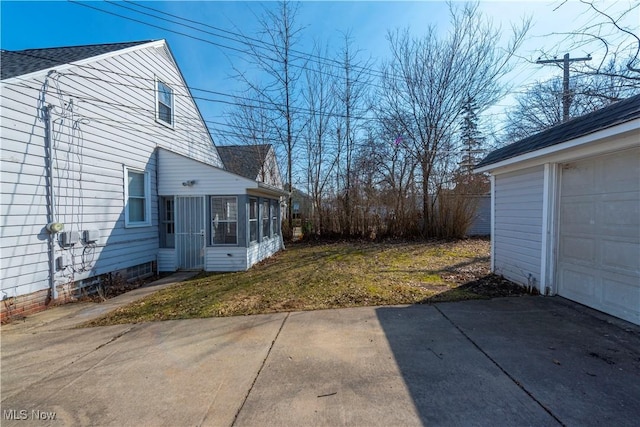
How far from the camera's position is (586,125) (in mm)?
4320

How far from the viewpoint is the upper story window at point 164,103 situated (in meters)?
8.74

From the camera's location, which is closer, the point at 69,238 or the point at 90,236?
the point at 69,238

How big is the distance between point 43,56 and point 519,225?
11203mm

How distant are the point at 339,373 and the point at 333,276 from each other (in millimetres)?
4293

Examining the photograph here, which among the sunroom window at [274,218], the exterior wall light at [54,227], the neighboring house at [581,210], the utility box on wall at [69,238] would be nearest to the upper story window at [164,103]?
the utility box on wall at [69,238]

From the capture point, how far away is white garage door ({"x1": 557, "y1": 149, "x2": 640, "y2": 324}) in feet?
12.9

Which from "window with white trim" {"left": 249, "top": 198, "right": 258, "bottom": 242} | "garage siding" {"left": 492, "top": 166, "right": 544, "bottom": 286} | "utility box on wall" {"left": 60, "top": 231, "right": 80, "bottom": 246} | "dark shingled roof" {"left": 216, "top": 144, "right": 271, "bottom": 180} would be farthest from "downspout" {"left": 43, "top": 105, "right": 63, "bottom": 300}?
"dark shingled roof" {"left": 216, "top": 144, "right": 271, "bottom": 180}

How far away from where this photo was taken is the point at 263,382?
2744mm

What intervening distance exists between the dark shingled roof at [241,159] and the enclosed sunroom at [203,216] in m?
8.71

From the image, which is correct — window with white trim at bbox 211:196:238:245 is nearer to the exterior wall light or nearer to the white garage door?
the exterior wall light

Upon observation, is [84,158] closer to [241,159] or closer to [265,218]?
[265,218]

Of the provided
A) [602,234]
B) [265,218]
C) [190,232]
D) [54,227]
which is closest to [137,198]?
[190,232]

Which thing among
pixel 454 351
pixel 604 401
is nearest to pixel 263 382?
pixel 454 351

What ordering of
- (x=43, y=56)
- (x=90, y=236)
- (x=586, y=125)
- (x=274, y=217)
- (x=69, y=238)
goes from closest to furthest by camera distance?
1. (x=586, y=125)
2. (x=69, y=238)
3. (x=90, y=236)
4. (x=43, y=56)
5. (x=274, y=217)
